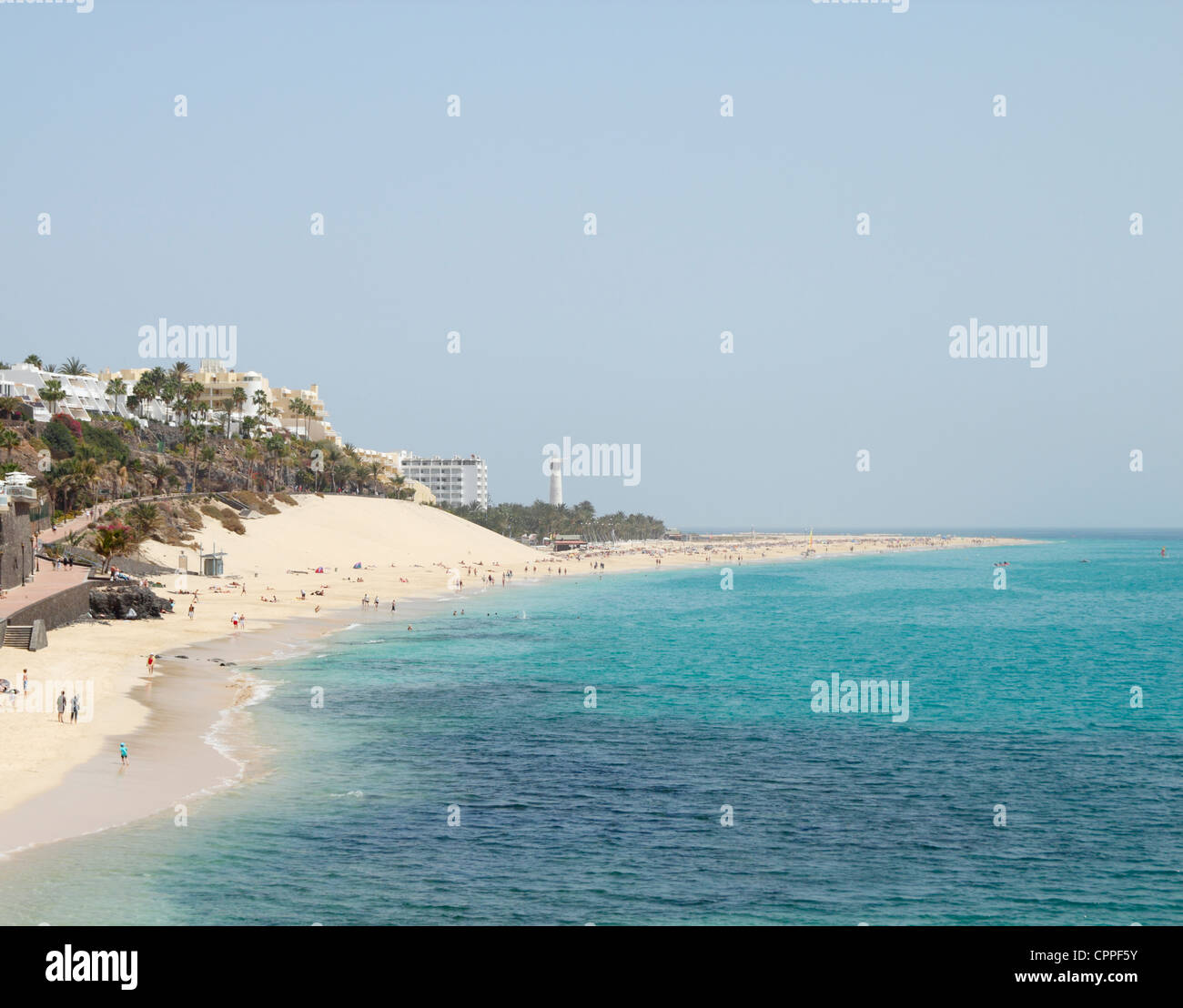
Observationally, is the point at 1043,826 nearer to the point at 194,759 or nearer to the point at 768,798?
the point at 768,798

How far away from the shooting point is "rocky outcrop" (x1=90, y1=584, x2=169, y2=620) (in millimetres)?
61000

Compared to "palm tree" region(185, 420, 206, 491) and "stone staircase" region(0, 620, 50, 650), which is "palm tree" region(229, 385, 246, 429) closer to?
"palm tree" region(185, 420, 206, 491)

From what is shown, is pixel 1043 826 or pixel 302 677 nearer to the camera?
pixel 1043 826

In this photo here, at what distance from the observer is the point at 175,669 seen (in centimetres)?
4897

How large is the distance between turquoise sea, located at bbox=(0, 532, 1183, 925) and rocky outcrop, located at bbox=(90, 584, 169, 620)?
13.2 metres

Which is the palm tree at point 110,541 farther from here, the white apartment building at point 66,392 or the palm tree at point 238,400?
the palm tree at point 238,400

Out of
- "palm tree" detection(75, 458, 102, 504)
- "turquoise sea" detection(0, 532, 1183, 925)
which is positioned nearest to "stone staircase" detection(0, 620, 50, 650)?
"turquoise sea" detection(0, 532, 1183, 925)

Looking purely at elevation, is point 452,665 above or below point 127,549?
below

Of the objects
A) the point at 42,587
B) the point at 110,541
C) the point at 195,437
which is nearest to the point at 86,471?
the point at 110,541

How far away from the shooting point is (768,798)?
2997 centimetres

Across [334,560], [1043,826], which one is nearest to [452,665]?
[1043,826]

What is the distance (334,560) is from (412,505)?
155 feet

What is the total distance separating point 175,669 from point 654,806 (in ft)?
96.4
